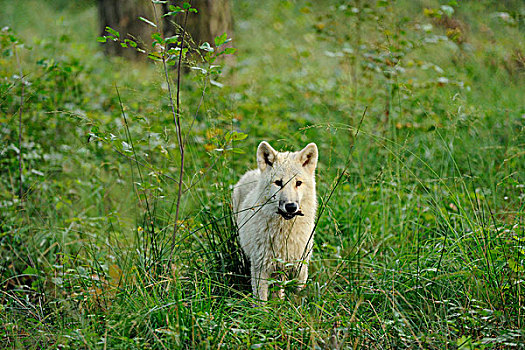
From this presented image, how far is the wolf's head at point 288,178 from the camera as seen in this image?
138 inches

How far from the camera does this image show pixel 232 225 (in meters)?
3.86

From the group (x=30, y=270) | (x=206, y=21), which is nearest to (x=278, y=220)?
(x=30, y=270)

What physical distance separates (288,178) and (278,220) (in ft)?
1.20

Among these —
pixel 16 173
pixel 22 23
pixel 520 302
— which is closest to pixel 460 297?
pixel 520 302

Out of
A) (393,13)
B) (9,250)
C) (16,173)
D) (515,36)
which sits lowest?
(9,250)

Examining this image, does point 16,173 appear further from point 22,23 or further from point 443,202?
point 22,23

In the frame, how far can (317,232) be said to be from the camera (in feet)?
15.1

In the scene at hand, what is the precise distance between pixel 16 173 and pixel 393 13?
4603 millimetres

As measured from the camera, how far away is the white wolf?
3655 millimetres

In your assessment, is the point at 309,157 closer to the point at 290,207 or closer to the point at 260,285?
the point at 290,207

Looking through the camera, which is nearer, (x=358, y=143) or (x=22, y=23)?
(x=358, y=143)

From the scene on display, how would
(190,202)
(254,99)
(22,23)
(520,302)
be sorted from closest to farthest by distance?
(520,302), (190,202), (254,99), (22,23)

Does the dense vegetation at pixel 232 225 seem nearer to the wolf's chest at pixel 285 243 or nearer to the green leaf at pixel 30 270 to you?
the green leaf at pixel 30 270

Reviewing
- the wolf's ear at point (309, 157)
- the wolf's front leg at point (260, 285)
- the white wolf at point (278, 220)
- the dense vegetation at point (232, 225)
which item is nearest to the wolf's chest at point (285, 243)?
the white wolf at point (278, 220)
